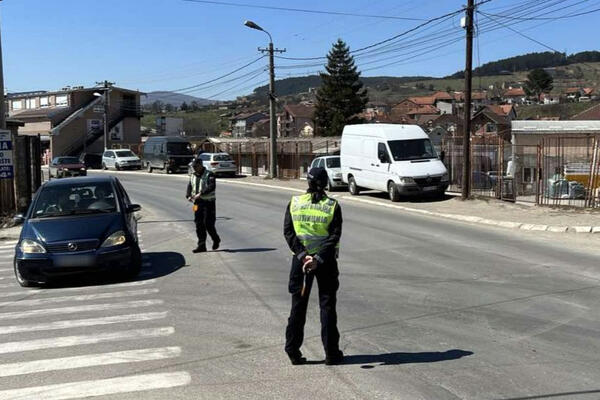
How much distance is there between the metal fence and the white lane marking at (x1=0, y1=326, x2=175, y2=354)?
15074 mm

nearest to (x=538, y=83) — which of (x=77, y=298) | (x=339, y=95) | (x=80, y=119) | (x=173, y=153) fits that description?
(x=339, y=95)

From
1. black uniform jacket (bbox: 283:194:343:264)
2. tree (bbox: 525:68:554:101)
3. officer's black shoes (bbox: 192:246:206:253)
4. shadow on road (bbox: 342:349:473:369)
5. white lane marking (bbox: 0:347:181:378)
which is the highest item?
tree (bbox: 525:68:554:101)

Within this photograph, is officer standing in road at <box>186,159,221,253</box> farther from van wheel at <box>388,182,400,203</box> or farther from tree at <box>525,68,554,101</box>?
tree at <box>525,68,554,101</box>

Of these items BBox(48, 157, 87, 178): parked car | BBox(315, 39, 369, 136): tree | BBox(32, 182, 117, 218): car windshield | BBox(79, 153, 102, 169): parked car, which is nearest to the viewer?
BBox(32, 182, 117, 218): car windshield

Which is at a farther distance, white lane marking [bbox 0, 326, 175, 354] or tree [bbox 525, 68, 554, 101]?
→ tree [bbox 525, 68, 554, 101]

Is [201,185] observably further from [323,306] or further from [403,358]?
[403,358]

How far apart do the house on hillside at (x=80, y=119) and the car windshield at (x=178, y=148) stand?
23086 mm

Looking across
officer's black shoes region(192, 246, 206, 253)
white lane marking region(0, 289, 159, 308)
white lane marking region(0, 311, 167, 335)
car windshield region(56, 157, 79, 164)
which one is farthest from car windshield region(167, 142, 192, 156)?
white lane marking region(0, 311, 167, 335)

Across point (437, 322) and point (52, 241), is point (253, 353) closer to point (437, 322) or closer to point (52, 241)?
point (437, 322)

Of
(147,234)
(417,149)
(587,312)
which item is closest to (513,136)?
(417,149)

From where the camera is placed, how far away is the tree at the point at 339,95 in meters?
83.1

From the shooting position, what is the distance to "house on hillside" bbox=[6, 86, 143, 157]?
7131cm

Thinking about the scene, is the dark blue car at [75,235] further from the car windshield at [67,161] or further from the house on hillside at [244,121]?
the house on hillside at [244,121]

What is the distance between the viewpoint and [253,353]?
5.73 metres
